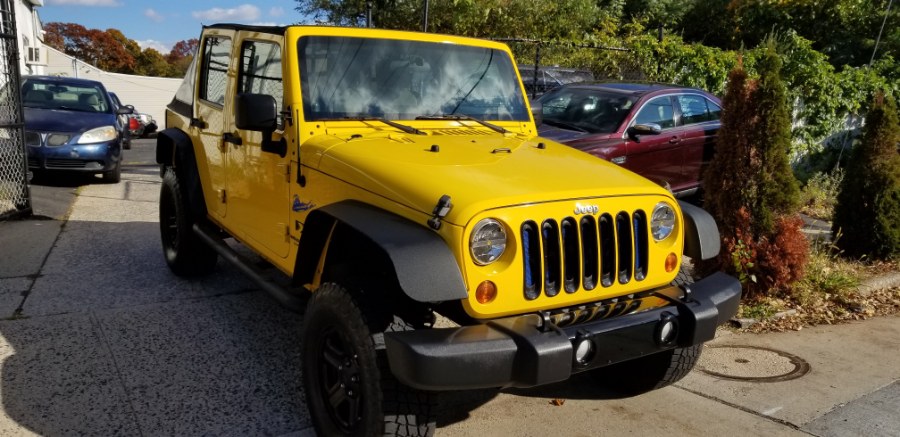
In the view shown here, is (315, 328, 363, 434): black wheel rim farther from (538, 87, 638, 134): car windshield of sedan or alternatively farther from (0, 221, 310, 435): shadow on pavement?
(538, 87, 638, 134): car windshield of sedan

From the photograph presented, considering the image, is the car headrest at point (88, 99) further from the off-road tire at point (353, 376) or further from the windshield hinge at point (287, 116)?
the off-road tire at point (353, 376)

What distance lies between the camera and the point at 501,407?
3838 millimetres

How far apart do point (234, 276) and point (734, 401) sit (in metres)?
3.86

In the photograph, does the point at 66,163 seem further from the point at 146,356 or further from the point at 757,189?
the point at 757,189

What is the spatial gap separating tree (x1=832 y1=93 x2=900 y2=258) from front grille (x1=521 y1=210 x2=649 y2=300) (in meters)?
4.46

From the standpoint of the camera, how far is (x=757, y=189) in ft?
17.5

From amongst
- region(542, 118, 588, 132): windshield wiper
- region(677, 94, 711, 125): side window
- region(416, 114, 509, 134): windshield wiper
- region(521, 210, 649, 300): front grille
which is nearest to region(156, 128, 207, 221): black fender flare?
region(416, 114, 509, 134): windshield wiper

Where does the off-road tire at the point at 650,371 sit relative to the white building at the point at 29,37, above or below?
below

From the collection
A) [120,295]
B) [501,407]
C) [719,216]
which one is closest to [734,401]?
[501,407]

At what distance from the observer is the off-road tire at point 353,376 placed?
2842 mm

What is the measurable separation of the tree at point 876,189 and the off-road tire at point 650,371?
379 cm

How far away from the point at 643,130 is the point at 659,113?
2.66 feet

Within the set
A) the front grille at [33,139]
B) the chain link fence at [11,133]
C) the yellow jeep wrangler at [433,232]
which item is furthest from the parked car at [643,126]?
the front grille at [33,139]

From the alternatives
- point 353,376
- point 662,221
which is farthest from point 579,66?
point 353,376
